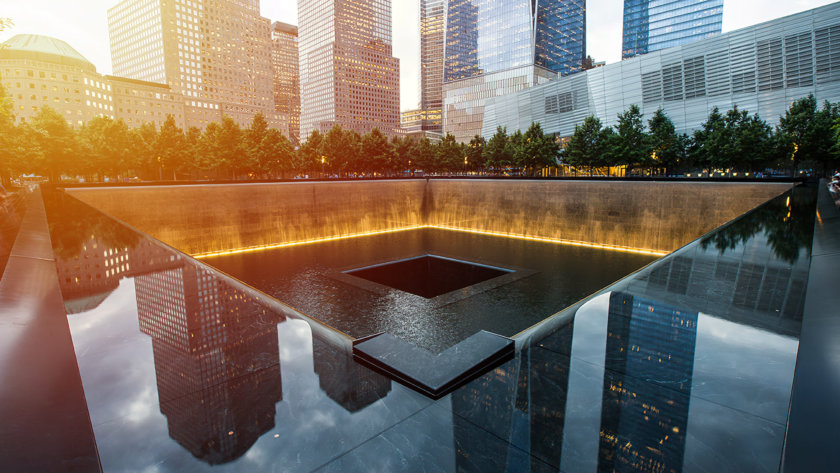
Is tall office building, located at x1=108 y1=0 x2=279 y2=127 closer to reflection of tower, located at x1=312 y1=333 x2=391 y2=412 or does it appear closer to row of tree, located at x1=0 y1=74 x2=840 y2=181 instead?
row of tree, located at x1=0 y1=74 x2=840 y2=181

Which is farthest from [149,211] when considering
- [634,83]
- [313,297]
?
[634,83]

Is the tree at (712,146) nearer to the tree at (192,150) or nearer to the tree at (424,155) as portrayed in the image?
the tree at (424,155)

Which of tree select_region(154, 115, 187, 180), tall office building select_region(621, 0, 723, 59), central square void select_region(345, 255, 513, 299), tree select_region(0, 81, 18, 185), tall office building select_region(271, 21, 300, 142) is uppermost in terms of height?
tall office building select_region(271, 21, 300, 142)

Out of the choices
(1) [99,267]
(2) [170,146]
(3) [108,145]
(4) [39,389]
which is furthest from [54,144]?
(4) [39,389]

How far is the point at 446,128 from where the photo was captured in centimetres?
11031

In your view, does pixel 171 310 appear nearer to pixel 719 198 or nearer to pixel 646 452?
pixel 646 452

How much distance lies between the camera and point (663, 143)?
40.2 meters

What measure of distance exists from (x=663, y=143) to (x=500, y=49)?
7150 cm

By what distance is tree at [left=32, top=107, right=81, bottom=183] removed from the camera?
34469 millimetres

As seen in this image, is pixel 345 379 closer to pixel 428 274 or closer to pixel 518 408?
pixel 518 408

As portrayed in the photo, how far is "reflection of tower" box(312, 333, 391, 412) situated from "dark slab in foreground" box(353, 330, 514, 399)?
0.14 meters

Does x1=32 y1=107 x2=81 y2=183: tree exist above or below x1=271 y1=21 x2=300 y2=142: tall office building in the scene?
below

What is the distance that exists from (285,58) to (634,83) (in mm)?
183683

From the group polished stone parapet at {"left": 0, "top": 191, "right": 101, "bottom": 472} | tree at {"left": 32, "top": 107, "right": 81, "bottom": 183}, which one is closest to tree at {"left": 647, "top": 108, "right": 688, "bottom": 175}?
polished stone parapet at {"left": 0, "top": 191, "right": 101, "bottom": 472}
